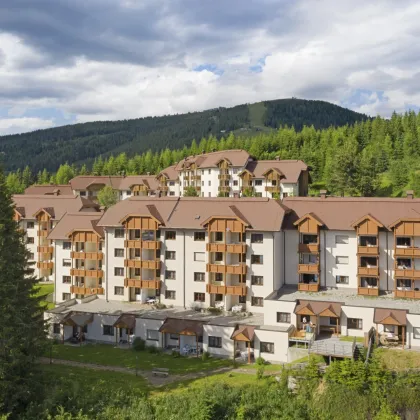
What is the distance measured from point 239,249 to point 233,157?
58.3m

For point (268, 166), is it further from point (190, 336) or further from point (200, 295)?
point (190, 336)

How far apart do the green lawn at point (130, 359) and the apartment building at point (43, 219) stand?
2182 centimetres

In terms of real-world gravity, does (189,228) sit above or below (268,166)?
below

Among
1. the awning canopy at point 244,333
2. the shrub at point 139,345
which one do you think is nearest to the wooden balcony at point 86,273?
the shrub at point 139,345

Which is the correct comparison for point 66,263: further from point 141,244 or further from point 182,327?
point 182,327

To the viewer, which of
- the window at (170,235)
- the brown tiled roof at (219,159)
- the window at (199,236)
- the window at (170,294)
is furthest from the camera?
the brown tiled roof at (219,159)

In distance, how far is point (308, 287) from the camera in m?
49.9

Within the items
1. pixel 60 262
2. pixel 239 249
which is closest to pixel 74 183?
pixel 60 262

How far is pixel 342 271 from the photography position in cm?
5091

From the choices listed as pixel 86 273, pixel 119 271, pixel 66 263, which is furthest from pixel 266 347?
pixel 66 263

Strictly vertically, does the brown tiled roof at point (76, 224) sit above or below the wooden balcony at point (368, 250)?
above

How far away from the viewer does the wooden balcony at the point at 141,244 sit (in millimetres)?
53281

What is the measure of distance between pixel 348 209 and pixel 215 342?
67.9 feet

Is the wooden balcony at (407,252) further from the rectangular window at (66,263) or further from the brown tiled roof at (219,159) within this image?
the brown tiled roof at (219,159)
